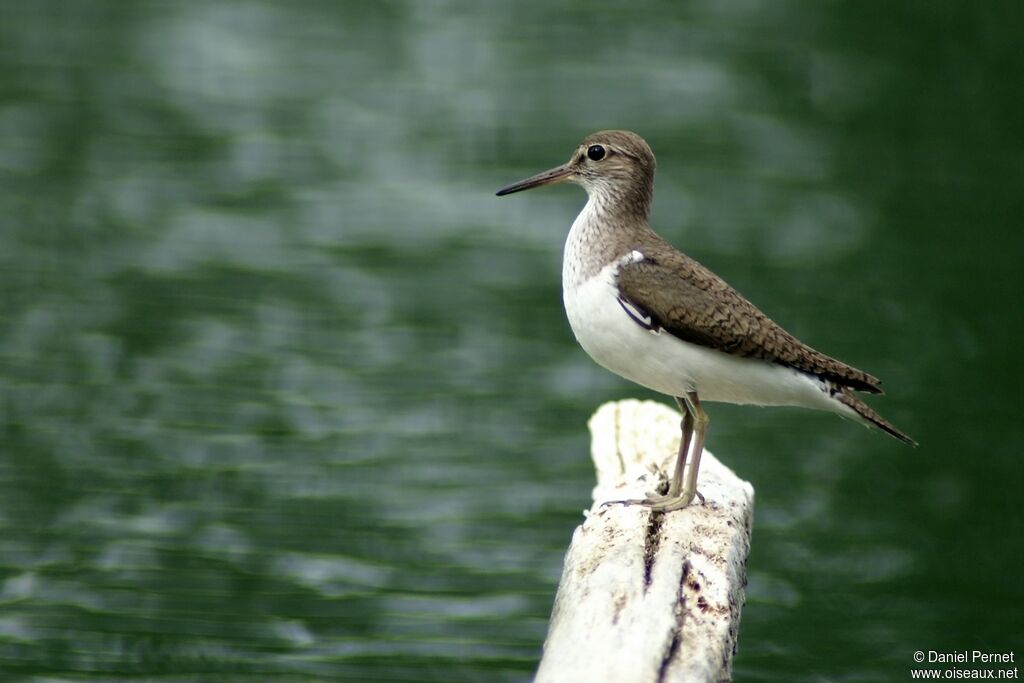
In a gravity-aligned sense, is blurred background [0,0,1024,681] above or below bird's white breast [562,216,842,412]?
above

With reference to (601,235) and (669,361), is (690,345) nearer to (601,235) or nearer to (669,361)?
(669,361)

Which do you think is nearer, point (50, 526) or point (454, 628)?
point (454, 628)

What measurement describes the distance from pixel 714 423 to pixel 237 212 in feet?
21.3

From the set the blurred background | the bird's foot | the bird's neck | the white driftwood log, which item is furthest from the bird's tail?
the blurred background

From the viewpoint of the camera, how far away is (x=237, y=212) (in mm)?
18797

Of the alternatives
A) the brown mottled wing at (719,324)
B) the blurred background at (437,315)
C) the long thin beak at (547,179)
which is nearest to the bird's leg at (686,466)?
the brown mottled wing at (719,324)

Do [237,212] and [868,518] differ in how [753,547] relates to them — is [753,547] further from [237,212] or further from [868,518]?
[237,212]

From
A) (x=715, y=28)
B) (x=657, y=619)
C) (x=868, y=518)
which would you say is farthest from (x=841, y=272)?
(x=657, y=619)

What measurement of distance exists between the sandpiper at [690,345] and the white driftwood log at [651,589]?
1.00ft

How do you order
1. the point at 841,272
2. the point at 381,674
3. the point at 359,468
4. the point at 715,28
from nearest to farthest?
the point at 381,674 → the point at 359,468 → the point at 841,272 → the point at 715,28

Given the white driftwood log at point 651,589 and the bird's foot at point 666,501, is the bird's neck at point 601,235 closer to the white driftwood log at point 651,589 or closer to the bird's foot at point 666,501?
the white driftwood log at point 651,589

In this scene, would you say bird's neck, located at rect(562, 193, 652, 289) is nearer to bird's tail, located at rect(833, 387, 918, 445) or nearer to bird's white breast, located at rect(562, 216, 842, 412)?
bird's white breast, located at rect(562, 216, 842, 412)

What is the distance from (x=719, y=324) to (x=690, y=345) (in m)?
0.20

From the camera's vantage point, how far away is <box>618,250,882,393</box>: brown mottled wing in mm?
9117
